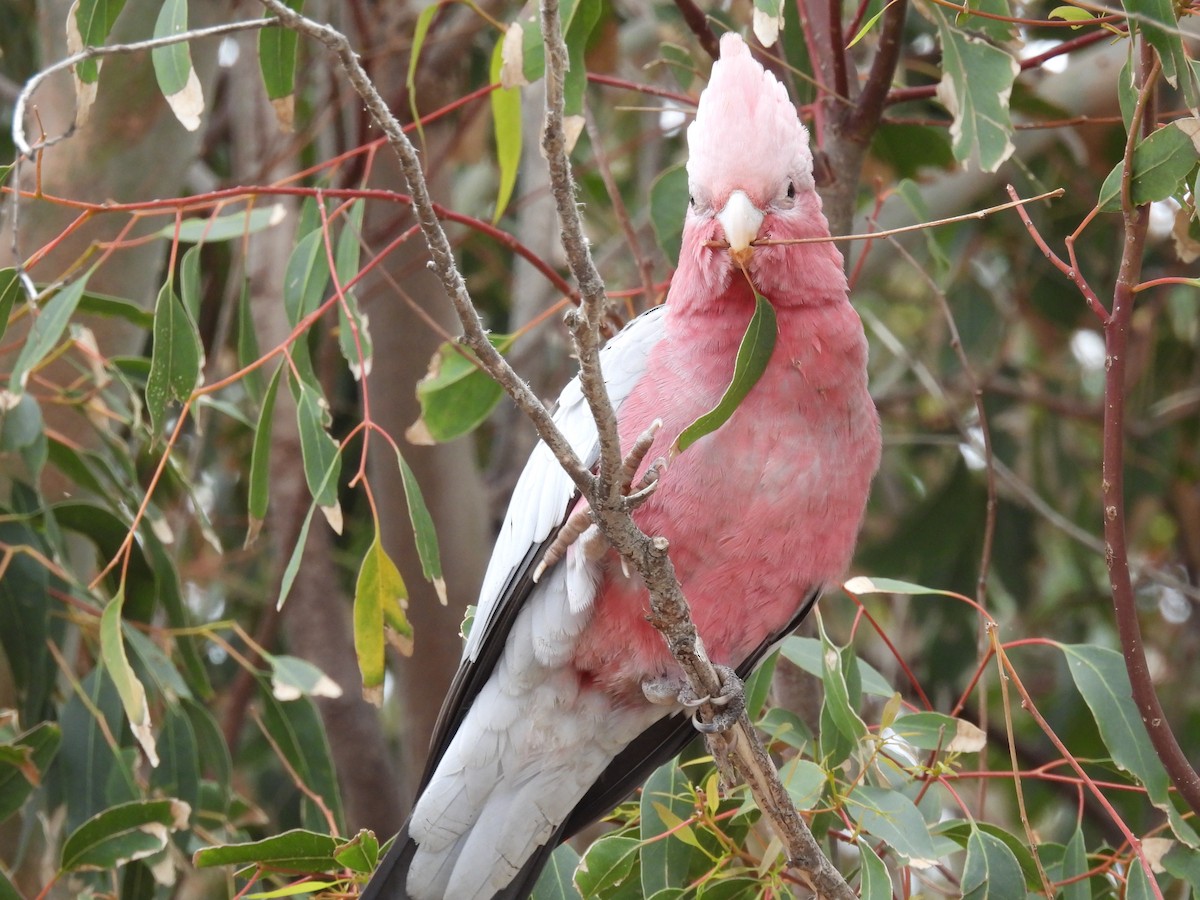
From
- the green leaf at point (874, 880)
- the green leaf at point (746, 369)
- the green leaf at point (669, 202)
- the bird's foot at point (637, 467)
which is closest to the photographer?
the bird's foot at point (637, 467)

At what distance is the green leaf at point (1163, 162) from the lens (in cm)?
135

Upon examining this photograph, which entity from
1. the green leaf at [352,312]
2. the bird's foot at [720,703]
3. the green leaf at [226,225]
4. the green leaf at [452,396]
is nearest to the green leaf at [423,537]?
the green leaf at [352,312]

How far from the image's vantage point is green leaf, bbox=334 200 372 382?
1831mm

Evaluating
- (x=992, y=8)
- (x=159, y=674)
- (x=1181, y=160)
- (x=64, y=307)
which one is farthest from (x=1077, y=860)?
(x=64, y=307)

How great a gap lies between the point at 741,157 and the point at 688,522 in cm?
50

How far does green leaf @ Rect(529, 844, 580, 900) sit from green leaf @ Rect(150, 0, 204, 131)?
48.3 inches

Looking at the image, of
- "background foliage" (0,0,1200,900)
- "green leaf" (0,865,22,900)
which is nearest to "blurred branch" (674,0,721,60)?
"background foliage" (0,0,1200,900)

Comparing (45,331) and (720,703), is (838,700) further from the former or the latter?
(45,331)

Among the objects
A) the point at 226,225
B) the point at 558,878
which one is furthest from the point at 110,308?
the point at 558,878

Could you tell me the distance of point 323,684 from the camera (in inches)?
85.2

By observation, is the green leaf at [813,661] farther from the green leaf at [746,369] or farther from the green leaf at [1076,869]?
the green leaf at [746,369]

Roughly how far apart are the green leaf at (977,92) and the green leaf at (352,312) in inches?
34.1

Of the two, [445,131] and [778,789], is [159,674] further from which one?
[445,131]

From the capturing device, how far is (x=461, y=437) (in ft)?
9.21
